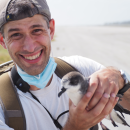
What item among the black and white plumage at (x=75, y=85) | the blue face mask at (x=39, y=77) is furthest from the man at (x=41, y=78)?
the black and white plumage at (x=75, y=85)

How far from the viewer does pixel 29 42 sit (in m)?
1.91

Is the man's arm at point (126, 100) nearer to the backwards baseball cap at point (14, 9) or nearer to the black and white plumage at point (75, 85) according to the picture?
the black and white plumage at point (75, 85)

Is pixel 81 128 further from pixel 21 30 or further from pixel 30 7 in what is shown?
pixel 30 7

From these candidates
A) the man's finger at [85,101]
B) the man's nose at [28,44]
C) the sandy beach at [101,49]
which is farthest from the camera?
the sandy beach at [101,49]

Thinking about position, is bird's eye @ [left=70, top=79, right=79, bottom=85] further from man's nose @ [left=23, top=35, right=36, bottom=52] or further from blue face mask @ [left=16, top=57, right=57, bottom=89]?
man's nose @ [left=23, top=35, right=36, bottom=52]

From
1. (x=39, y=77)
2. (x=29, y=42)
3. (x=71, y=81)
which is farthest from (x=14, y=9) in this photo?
(x=71, y=81)

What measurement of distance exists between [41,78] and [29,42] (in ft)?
1.81

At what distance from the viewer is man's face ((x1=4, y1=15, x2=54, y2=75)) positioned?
1862mm

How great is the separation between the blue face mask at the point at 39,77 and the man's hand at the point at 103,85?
0.67 m

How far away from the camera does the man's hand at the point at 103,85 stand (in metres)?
1.70

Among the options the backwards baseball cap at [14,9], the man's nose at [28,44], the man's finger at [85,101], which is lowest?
the man's finger at [85,101]

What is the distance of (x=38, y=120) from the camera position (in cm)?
196

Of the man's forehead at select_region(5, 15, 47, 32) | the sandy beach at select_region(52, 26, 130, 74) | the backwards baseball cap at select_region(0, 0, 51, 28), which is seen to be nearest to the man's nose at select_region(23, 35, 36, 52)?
the man's forehead at select_region(5, 15, 47, 32)

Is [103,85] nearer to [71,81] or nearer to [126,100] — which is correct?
[71,81]
